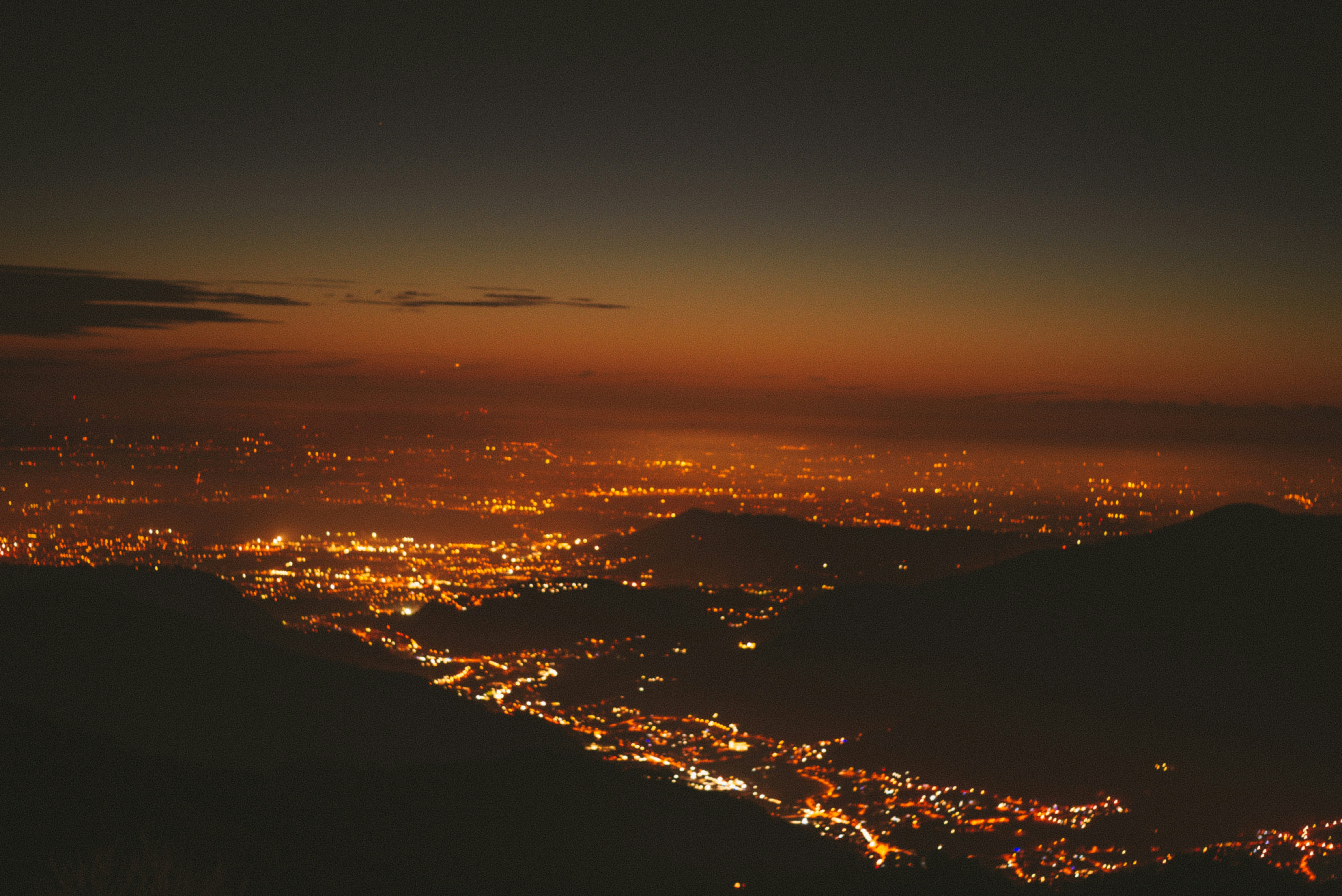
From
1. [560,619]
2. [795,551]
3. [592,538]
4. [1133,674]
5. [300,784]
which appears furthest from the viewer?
[592,538]

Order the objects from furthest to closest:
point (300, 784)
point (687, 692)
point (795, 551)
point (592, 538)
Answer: point (592, 538) < point (795, 551) < point (687, 692) < point (300, 784)

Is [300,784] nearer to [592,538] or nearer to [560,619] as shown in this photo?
[560,619]

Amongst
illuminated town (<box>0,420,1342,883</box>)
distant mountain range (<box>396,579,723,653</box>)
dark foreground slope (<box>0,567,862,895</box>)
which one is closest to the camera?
dark foreground slope (<box>0,567,862,895</box>)

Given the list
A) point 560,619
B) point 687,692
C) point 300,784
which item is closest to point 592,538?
point 560,619

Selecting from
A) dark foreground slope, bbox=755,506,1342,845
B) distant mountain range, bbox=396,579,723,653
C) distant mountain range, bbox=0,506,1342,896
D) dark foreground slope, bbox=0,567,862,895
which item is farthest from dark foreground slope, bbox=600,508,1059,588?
dark foreground slope, bbox=0,567,862,895

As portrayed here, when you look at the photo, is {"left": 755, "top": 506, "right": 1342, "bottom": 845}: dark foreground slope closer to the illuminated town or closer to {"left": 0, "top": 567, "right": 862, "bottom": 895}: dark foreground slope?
the illuminated town

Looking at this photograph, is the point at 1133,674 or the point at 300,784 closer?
the point at 300,784

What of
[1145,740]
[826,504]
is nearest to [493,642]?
[1145,740]

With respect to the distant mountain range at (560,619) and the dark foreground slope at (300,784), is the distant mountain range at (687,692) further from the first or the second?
the distant mountain range at (560,619)
